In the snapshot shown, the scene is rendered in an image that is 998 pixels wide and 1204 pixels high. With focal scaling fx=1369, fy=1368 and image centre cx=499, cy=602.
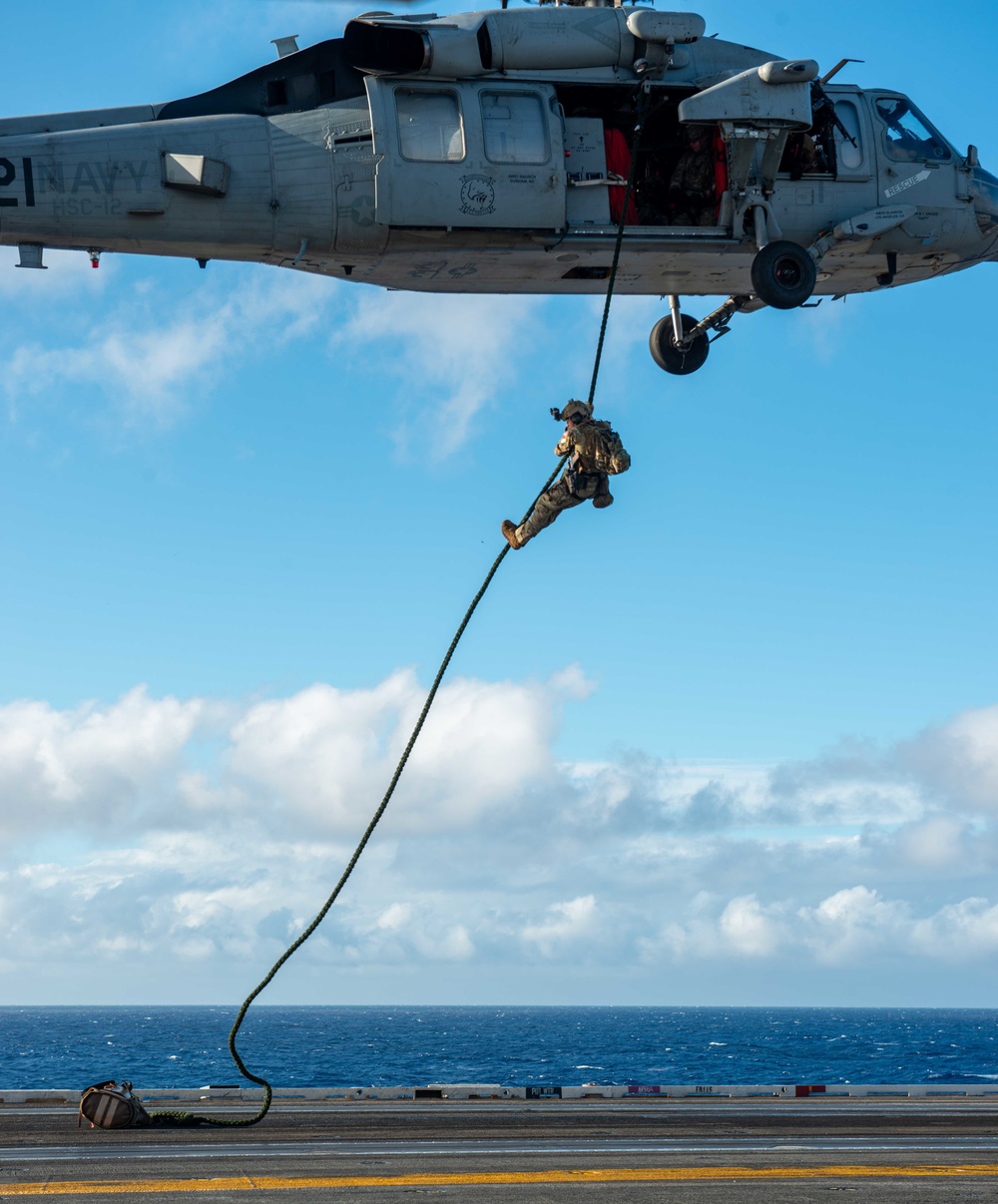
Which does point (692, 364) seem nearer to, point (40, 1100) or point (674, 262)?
point (674, 262)

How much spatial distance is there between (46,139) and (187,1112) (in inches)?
641

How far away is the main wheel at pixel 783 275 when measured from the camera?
61.3 feet

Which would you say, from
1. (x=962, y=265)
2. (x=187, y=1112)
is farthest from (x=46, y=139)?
(x=187, y=1112)

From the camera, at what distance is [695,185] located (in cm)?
1958

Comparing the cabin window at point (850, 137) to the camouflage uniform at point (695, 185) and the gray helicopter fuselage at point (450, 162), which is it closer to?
the gray helicopter fuselage at point (450, 162)

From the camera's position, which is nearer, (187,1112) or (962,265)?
(962,265)

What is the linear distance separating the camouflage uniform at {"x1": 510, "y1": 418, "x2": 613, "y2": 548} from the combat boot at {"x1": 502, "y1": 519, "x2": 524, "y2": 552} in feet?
0.84

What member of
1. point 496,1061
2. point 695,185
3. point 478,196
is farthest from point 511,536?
point 496,1061

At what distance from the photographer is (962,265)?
2153cm

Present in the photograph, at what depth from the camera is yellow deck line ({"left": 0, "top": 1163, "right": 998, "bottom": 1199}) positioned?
14.8 metres

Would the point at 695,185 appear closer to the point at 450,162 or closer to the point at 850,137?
the point at 850,137

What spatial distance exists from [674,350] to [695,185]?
2885mm

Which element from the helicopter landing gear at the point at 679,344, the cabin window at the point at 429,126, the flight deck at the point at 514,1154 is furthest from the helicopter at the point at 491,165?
the flight deck at the point at 514,1154

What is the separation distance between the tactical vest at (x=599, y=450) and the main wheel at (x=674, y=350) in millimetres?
7021
